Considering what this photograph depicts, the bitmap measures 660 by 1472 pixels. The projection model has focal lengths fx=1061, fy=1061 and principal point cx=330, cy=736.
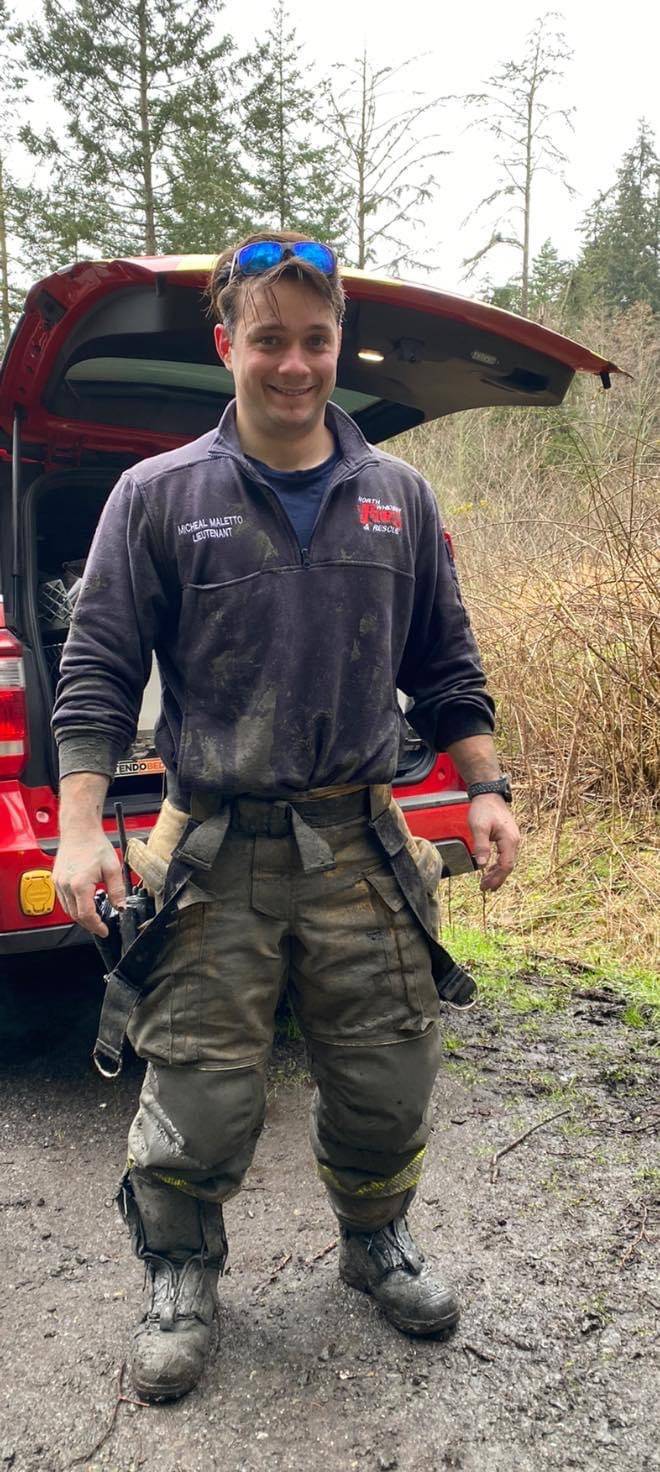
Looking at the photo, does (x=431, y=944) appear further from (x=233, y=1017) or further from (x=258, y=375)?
(x=258, y=375)

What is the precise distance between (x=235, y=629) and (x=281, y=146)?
17483 mm

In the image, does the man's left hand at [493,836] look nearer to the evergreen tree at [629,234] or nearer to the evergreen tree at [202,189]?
the evergreen tree at [202,189]

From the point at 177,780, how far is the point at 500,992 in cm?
217

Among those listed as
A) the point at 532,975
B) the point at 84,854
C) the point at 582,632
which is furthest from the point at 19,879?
the point at 582,632

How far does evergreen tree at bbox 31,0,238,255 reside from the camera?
16.1 metres

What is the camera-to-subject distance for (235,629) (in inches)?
75.1

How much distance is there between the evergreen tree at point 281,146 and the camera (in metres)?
16.6

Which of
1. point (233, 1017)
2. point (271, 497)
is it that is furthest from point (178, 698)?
point (233, 1017)

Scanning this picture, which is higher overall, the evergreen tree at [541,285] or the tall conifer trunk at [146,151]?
the tall conifer trunk at [146,151]

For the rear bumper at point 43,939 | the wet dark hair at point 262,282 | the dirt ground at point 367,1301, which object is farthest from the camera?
the rear bumper at point 43,939

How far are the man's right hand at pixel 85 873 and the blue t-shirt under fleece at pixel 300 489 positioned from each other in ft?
2.22

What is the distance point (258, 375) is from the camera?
192cm

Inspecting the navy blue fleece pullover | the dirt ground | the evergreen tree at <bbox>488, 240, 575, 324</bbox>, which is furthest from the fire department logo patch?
the evergreen tree at <bbox>488, 240, 575, 324</bbox>

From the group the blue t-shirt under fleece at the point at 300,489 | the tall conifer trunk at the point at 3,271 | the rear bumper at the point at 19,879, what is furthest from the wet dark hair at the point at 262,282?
the tall conifer trunk at the point at 3,271
